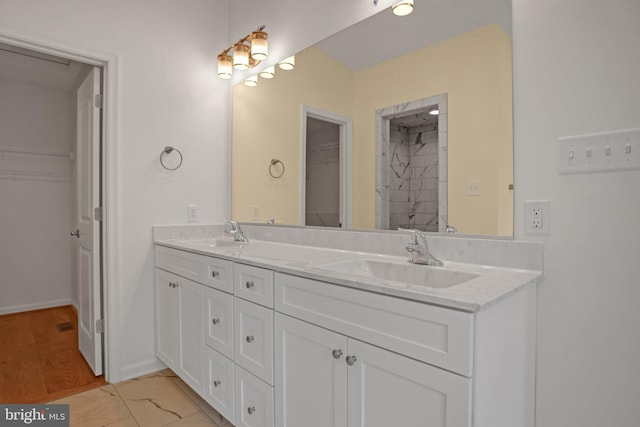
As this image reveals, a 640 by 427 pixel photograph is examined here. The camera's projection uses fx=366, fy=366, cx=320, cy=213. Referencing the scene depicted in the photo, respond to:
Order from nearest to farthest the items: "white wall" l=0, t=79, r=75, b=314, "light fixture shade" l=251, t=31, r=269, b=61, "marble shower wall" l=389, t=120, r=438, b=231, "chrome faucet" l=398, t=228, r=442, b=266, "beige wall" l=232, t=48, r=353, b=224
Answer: "chrome faucet" l=398, t=228, r=442, b=266 → "marble shower wall" l=389, t=120, r=438, b=231 → "beige wall" l=232, t=48, r=353, b=224 → "light fixture shade" l=251, t=31, r=269, b=61 → "white wall" l=0, t=79, r=75, b=314

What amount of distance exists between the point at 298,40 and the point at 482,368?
1.97 meters

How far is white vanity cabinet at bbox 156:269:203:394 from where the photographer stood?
1.90m

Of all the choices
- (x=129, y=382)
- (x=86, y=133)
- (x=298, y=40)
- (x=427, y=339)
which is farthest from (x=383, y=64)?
(x=129, y=382)

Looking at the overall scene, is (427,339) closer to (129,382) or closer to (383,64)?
(383,64)

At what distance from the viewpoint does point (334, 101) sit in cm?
196

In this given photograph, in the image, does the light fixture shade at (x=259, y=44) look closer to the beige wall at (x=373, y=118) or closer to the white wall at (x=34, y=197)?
the beige wall at (x=373, y=118)

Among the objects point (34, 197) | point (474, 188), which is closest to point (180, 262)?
point (474, 188)

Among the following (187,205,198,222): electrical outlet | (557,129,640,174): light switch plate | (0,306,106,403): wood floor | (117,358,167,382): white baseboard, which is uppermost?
(557,129,640,174): light switch plate

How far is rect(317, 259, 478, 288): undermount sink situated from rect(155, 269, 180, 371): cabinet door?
113cm

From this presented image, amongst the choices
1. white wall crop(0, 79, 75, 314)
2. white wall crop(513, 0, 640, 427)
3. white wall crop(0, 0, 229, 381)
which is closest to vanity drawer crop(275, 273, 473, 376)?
white wall crop(513, 0, 640, 427)

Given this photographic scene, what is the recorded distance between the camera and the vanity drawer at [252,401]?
1446mm

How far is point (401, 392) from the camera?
38.9 inches

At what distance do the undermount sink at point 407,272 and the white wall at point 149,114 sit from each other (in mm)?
1444

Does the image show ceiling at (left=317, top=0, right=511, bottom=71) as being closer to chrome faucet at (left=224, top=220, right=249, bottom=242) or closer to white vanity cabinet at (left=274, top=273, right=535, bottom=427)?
white vanity cabinet at (left=274, top=273, right=535, bottom=427)
